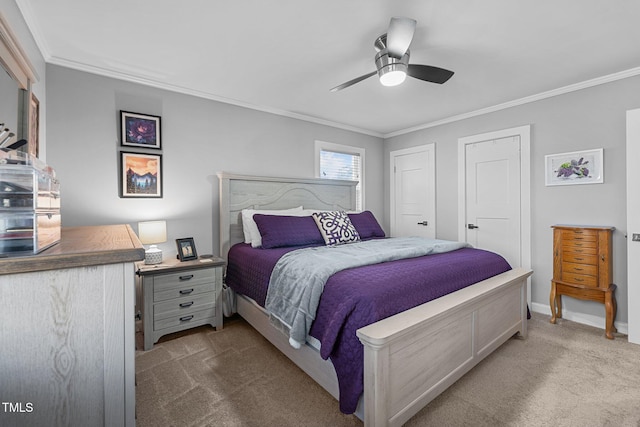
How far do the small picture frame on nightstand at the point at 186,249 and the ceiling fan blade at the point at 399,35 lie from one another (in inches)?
94.4

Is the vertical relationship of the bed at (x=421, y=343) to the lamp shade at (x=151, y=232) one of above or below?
below

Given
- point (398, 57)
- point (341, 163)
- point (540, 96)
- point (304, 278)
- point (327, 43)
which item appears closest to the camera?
point (304, 278)

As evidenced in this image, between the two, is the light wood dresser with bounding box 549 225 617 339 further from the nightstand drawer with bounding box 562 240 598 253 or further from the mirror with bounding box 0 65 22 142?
the mirror with bounding box 0 65 22 142

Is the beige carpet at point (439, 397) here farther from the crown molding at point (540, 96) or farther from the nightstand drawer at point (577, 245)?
the crown molding at point (540, 96)

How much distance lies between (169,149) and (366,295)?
8.27ft

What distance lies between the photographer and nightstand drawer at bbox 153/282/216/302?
2.48 meters

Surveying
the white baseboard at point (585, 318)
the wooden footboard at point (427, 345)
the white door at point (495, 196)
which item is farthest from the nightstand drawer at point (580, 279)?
the wooden footboard at point (427, 345)

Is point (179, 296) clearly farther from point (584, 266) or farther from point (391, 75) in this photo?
point (584, 266)

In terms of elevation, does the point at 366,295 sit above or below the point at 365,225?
below

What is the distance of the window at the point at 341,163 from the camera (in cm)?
423

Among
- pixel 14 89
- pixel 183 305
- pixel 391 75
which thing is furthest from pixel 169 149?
pixel 391 75

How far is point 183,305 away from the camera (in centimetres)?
259

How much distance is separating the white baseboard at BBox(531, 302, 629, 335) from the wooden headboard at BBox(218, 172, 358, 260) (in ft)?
8.42

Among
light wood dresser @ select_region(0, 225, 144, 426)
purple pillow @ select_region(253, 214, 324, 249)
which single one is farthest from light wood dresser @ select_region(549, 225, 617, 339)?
light wood dresser @ select_region(0, 225, 144, 426)
